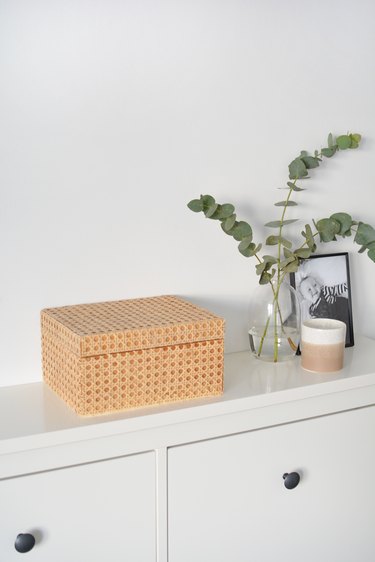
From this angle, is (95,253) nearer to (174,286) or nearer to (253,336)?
(174,286)

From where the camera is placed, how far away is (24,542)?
113cm

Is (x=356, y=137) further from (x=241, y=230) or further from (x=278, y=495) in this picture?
(x=278, y=495)

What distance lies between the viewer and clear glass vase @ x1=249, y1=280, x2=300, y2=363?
1462mm

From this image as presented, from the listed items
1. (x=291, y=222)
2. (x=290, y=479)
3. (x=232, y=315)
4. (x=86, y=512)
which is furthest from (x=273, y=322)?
(x=86, y=512)

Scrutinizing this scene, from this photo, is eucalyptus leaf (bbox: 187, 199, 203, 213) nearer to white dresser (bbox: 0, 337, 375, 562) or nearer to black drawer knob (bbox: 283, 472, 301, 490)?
white dresser (bbox: 0, 337, 375, 562)

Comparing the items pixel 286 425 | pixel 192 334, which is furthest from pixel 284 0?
pixel 286 425

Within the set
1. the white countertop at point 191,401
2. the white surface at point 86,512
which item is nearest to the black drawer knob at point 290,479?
the white countertop at point 191,401

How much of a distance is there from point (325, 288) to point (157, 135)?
0.46m

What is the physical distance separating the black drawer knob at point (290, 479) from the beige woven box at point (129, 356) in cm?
21

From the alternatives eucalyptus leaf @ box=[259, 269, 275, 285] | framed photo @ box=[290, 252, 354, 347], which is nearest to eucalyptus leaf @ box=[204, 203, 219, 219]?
eucalyptus leaf @ box=[259, 269, 275, 285]

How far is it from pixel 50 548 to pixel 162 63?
0.80 meters

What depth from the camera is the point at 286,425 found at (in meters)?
1.34

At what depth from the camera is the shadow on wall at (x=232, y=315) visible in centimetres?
150

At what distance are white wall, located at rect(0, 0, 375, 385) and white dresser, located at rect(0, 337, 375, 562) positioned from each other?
0.18m
